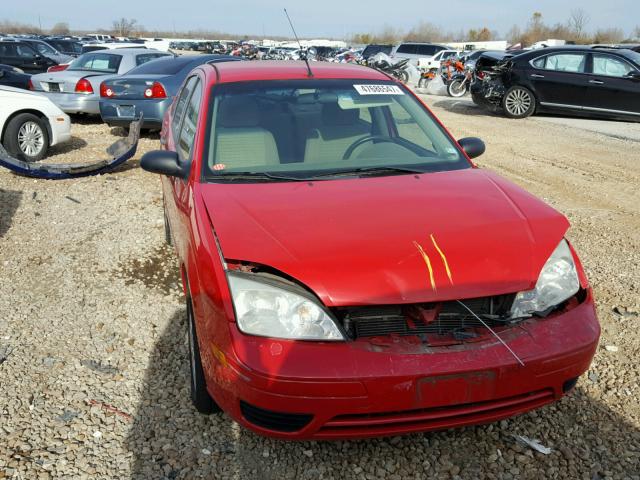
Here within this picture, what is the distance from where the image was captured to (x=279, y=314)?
7.35ft

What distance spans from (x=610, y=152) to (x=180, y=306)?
26.3 ft

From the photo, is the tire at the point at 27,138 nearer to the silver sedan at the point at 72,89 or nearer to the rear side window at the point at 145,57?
the silver sedan at the point at 72,89

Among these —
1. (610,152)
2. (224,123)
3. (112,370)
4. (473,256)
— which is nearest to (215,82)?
(224,123)

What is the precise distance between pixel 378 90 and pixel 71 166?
15.8 ft

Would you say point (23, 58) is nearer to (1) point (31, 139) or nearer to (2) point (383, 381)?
(1) point (31, 139)

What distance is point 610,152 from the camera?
9.48 meters

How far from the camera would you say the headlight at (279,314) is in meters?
2.21

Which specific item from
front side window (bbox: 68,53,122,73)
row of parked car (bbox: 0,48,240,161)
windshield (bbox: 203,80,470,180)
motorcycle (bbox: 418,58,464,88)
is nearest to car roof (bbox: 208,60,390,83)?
windshield (bbox: 203,80,470,180)

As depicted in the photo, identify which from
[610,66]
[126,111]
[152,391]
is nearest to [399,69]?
[610,66]

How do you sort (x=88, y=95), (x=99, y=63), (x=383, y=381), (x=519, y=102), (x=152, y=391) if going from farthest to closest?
1. (x=519, y=102)
2. (x=99, y=63)
3. (x=88, y=95)
4. (x=152, y=391)
5. (x=383, y=381)

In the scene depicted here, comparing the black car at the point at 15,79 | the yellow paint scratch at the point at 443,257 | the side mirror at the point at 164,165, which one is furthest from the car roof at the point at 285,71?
the black car at the point at 15,79

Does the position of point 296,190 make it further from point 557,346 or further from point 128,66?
point 128,66

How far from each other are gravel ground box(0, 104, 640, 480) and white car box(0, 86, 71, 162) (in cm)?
260

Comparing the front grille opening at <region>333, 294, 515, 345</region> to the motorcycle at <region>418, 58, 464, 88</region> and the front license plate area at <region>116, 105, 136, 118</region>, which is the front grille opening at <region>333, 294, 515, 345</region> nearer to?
the front license plate area at <region>116, 105, 136, 118</region>
